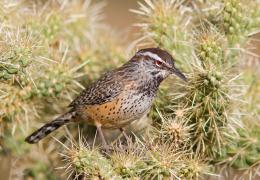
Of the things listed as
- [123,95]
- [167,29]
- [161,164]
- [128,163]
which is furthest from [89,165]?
[167,29]

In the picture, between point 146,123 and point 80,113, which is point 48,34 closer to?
point 80,113

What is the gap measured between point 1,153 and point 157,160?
1.56 m

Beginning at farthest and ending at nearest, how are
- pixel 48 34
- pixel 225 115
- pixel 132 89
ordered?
pixel 48 34
pixel 132 89
pixel 225 115

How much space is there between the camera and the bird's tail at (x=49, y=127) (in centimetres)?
405

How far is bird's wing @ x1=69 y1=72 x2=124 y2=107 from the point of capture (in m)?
3.93

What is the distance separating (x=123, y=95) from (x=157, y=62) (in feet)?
0.99

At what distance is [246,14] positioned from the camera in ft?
13.1

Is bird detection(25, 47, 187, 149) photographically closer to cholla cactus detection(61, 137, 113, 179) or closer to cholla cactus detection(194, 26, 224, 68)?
cholla cactus detection(194, 26, 224, 68)

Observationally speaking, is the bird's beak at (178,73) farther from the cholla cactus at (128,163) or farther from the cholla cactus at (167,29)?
the cholla cactus at (128,163)

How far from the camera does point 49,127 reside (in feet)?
13.4

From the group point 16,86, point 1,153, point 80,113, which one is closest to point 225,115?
point 80,113

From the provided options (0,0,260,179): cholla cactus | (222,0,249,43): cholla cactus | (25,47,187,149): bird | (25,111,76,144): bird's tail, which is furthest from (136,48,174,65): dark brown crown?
(25,111,76,144): bird's tail

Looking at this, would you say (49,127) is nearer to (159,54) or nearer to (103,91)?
(103,91)

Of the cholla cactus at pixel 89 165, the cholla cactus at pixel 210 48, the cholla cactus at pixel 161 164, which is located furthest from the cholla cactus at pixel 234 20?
the cholla cactus at pixel 89 165
